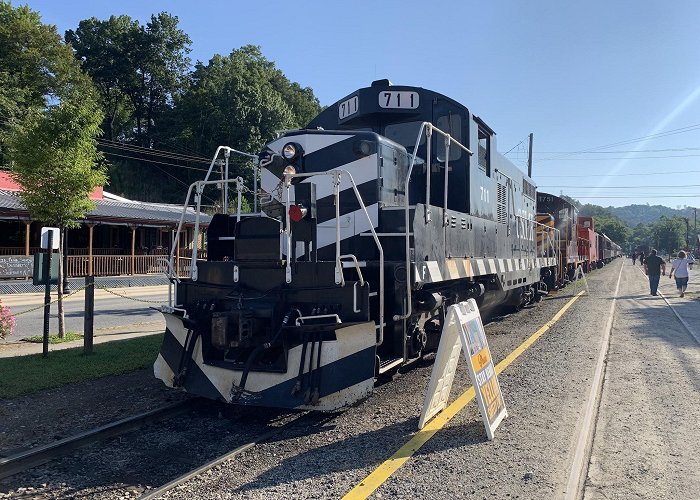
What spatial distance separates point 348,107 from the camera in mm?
7414

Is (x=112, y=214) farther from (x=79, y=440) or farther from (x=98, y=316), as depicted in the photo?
(x=79, y=440)

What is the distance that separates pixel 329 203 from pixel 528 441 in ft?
10.3

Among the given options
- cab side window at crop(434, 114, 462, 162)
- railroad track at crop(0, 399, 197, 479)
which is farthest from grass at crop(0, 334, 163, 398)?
cab side window at crop(434, 114, 462, 162)

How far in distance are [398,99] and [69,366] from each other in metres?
Answer: 5.75

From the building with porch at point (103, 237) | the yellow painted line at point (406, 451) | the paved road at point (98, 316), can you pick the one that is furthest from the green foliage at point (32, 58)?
the yellow painted line at point (406, 451)

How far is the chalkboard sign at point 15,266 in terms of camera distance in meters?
21.3

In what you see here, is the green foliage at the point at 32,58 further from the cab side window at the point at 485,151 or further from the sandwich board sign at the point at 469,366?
the sandwich board sign at the point at 469,366

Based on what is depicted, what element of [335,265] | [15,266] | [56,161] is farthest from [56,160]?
[15,266]

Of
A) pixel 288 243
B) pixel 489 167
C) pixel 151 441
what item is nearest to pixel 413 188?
pixel 489 167

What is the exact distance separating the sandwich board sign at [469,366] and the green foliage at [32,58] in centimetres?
4167

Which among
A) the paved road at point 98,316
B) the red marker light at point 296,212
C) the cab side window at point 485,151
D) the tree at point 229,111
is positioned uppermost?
the tree at point 229,111

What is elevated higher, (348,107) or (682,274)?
(348,107)

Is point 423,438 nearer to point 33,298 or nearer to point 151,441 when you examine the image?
point 151,441

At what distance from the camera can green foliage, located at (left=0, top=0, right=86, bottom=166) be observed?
40281 mm
